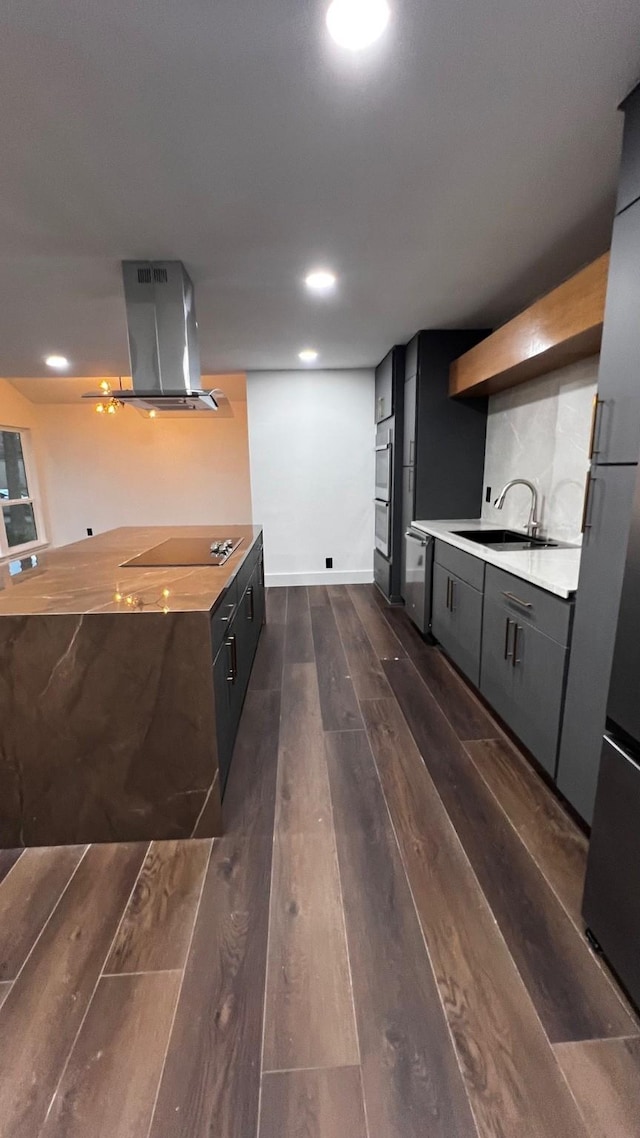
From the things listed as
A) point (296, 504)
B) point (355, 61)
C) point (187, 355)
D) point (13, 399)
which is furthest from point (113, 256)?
point (13, 399)

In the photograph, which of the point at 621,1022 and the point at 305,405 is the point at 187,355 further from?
the point at 621,1022

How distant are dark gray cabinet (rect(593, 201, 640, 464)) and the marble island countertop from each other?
4.62ft

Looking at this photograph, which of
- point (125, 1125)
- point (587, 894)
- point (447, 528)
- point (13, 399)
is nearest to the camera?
point (125, 1125)

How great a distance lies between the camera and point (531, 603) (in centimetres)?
194

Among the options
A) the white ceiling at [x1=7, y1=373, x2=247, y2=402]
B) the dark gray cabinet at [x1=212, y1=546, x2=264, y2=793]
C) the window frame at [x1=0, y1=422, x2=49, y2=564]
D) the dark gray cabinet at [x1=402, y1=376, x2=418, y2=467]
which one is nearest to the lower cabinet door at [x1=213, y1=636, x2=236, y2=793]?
the dark gray cabinet at [x1=212, y1=546, x2=264, y2=793]

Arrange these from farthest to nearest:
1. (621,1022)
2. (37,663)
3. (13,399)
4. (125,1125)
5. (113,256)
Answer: (13,399), (113,256), (37,663), (621,1022), (125,1125)

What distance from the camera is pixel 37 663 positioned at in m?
1.54

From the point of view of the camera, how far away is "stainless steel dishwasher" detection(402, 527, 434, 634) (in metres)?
3.37

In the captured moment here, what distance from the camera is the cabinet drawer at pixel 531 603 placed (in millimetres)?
1726

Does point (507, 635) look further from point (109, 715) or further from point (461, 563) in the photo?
point (109, 715)

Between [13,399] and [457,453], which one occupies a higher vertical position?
[13,399]

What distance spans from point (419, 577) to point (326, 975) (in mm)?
2663

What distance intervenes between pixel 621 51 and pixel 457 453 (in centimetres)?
261

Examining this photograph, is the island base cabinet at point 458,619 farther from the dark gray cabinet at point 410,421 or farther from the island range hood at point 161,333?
the island range hood at point 161,333
